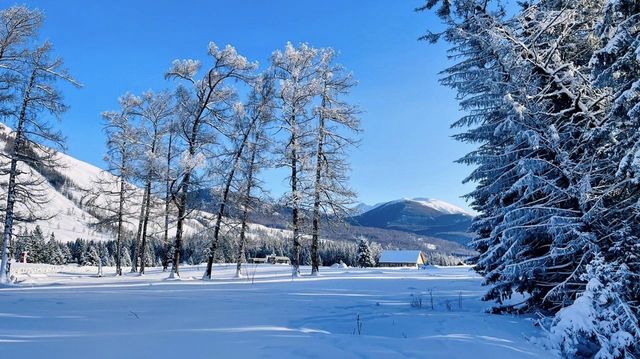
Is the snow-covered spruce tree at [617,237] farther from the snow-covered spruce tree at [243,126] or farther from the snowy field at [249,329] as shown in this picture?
the snow-covered spruce tree at [243,126]

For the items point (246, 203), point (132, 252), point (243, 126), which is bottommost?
point (132, 252)

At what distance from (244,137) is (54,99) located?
8055 mm

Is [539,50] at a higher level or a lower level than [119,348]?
higher

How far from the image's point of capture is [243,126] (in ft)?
66.7

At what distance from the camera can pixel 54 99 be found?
17750 mm

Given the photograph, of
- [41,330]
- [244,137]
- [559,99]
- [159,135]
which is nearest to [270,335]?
[41,330]

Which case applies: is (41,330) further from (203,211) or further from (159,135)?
(159,135)

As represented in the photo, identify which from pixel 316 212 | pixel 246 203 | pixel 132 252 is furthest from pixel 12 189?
pixel 132 252

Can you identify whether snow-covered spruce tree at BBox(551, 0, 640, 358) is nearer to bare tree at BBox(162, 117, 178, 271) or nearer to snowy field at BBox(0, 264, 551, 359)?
snowy field at BBox(0, 264, 551, 359)

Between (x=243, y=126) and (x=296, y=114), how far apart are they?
261 centimetres

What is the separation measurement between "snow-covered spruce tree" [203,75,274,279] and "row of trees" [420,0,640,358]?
10.6 metres

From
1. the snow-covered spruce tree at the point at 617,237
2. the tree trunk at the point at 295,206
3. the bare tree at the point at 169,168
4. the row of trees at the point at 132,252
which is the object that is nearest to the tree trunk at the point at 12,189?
the bare tree at the point at 169,168

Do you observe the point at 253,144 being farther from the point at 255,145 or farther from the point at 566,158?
the point at 566,158

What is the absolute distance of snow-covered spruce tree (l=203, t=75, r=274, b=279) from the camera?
785 inches
